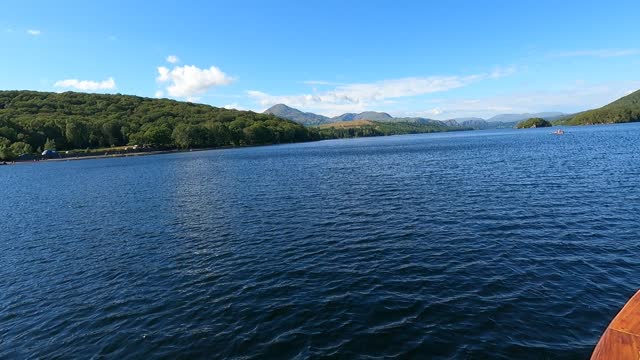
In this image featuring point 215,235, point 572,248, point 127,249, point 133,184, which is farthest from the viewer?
point 133,184

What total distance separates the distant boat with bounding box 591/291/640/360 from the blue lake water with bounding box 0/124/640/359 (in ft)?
→ 24.1

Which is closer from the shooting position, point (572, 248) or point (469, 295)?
point (469, 295)

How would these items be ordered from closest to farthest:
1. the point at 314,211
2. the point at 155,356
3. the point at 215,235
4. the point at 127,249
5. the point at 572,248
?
the point at 155,356 < the point at 572,248 < the point at 127,249 < the point at 215,235 < the point at 314,211

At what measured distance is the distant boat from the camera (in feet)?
27.0

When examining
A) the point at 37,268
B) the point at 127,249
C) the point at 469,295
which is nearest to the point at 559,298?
the point at 469,295

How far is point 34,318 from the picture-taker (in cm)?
2159

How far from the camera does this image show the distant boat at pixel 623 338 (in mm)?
8219

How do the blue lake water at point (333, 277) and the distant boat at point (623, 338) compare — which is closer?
the distant boat at point (623, 338)

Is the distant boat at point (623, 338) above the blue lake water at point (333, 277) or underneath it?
above

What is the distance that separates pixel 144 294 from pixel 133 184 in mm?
67626

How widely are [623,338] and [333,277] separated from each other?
17504mm

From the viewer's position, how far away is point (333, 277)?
80.6 ft

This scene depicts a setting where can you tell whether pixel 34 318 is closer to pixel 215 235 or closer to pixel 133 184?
pixel 215 235

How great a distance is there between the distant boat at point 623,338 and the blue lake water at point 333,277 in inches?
289
